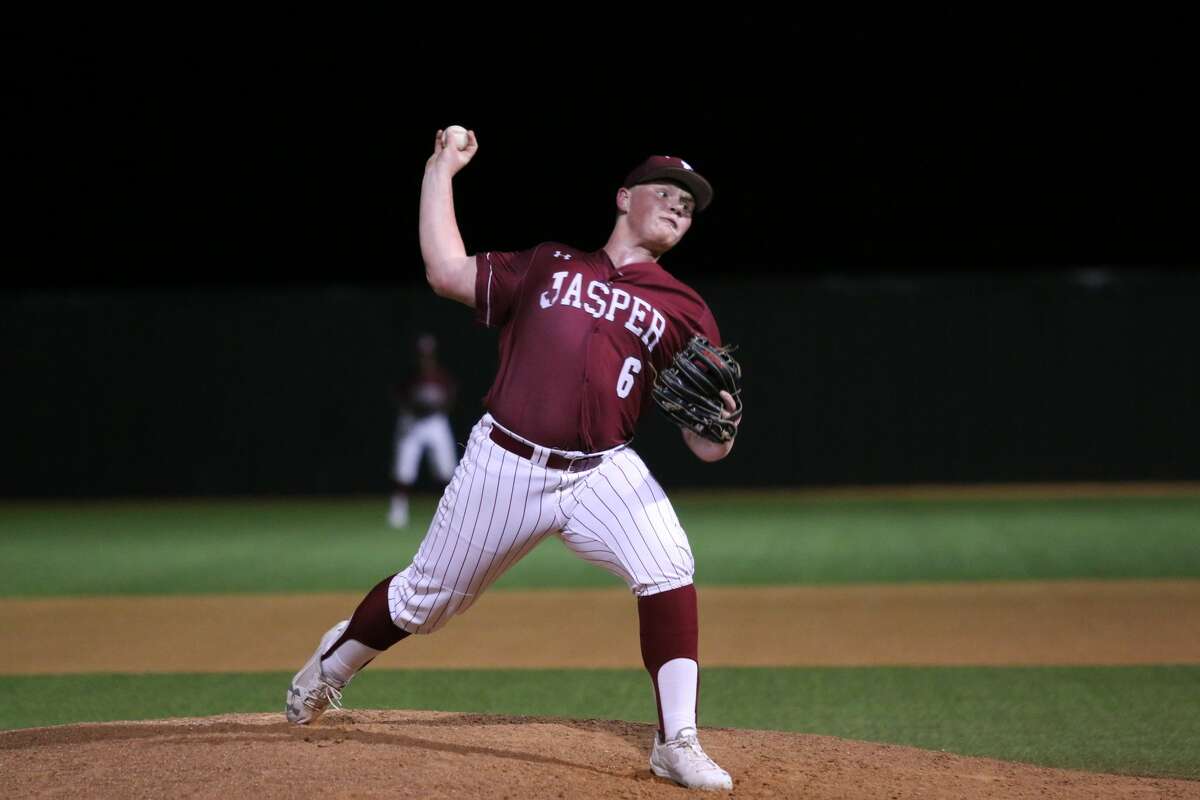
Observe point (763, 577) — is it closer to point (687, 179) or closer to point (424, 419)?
point (424, 419)

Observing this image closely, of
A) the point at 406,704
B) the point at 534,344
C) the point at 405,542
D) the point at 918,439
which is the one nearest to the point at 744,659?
the point at 406,704

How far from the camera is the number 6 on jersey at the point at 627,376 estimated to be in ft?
13.4

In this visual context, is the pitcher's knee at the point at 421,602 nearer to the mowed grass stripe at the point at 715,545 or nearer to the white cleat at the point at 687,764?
the white cleat at the point at 687,764

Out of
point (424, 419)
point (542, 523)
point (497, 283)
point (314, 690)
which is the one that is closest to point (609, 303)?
point (497, 283)

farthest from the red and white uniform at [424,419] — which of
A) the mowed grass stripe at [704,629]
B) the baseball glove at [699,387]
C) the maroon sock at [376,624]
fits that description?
the baseball glove at [699,387]

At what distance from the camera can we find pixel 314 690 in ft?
14.5

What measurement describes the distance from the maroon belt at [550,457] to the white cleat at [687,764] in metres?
0.81

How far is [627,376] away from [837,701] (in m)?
2.61

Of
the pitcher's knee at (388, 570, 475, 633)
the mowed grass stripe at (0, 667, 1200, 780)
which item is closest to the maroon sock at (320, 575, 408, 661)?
the pitcher's knee at (388, 570, 475, 633)

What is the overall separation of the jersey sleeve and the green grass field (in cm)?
227

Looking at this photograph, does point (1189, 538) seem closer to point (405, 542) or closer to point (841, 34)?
point (405, 542)

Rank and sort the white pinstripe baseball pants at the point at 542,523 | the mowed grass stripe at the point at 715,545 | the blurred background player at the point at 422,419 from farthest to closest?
the blurred background player at the point at 422,419 → the mowed grass stripe at the point at 715,545 → the white pinstripe baseball pants at the point at 542,523

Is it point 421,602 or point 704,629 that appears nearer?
point 421,602

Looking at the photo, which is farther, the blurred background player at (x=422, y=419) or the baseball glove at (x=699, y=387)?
the blurred background player at (x=422, y=419)
